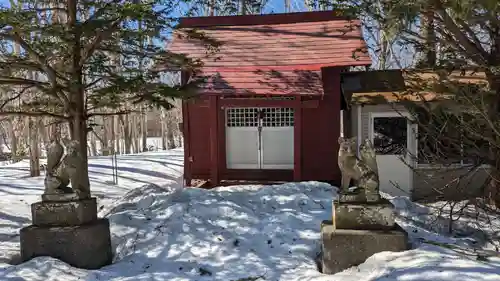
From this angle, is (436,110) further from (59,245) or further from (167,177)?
(167,177)

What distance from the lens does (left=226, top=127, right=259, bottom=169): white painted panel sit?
11.2 m

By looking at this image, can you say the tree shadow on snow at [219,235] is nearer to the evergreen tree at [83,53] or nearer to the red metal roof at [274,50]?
the evergreen tree at [83,53]

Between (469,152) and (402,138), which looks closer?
(469,152)

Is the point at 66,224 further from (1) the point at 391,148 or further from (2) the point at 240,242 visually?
(1) the point at 391,148

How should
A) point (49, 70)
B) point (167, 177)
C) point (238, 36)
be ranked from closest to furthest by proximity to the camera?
point (49, 70), point (238, 36), point (167, 177)

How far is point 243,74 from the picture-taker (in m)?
10.9

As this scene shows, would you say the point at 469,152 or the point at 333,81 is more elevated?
the point at 333,81

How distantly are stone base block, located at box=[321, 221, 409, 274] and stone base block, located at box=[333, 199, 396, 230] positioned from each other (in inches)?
3.3

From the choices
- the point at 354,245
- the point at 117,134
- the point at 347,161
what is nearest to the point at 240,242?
the point at 354,245

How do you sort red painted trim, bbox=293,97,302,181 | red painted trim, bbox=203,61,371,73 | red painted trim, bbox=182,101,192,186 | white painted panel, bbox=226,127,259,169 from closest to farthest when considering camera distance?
red painted trim, bbox=203,61,371,73
red painted trim, bbox=293,97,302,181
white painted panel, bbox=226,127,259,169
red painted trim, bbox=182,101,192,186

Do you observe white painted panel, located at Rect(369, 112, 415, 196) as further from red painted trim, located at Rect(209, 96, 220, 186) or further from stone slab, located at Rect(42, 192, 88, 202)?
stone slab, located at Rect(42, 192, 88, 202)

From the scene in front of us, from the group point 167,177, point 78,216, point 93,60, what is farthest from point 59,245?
point 167,177

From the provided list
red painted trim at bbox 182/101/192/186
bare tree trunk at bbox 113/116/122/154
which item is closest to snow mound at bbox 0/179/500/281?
red painted trim at bbox 182/101/192/186

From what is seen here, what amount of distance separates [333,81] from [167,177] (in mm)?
8186
